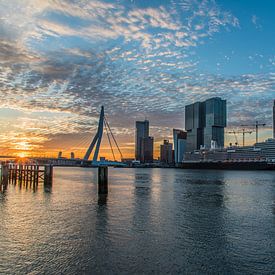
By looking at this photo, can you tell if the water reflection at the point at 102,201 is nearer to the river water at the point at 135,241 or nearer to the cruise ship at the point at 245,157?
the river water at the point at 135,241

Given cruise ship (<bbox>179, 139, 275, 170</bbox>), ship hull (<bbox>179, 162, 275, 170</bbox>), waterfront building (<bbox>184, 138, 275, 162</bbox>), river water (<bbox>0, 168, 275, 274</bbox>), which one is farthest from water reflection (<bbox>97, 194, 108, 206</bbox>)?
waterfront building (<bbox>184, 138, 275, 162</bbox>)

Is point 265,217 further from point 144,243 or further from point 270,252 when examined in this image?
point 144,243

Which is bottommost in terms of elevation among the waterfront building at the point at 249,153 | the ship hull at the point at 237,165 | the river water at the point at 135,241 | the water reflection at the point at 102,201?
the ship hull at the point at 237,165

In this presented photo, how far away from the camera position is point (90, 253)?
1319 cm

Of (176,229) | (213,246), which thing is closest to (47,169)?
(176,229)

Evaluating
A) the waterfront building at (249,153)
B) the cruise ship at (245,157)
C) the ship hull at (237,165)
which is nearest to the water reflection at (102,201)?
the ship hull at (237,165)

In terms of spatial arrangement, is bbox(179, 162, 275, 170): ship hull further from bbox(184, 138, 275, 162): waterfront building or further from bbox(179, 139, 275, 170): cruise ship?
bbox(184, 138, 275, 162): waterfront building

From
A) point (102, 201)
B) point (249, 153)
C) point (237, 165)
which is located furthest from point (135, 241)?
point (237, 165)

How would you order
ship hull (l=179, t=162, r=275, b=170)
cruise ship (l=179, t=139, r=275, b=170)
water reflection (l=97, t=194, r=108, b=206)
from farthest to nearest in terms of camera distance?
cruise ship (l=179, t=139, r=275, b=170)
ship hull (l=179, t=162, r=275, b=170)
water reflection (l=97, t=194, r=108, b=206)

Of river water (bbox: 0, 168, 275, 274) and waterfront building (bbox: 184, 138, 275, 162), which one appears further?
waterfront building (bbox: 184, 138, 275, 162)

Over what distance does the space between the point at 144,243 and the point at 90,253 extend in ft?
9.67

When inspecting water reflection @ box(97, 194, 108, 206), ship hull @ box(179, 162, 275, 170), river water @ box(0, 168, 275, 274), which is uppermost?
river water @ box(0, 168, 275, 274)

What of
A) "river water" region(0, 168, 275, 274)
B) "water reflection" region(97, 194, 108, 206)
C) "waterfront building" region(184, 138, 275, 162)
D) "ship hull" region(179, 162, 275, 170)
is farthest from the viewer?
"waterfront building" region(184, 138, 275, 162)

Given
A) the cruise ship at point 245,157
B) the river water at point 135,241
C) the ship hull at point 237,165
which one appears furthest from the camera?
the cruise ship at point 245,157
